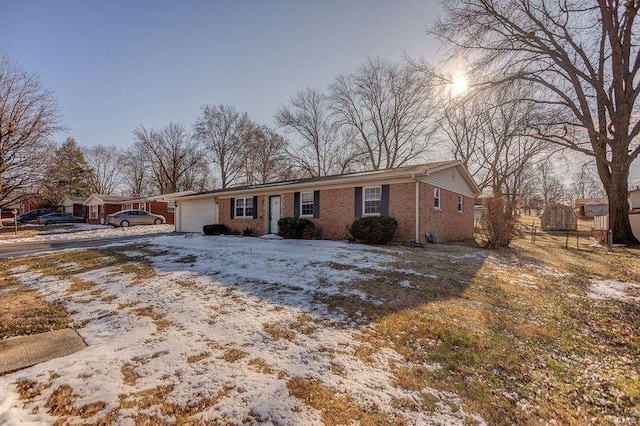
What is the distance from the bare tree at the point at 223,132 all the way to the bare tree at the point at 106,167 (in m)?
19.8

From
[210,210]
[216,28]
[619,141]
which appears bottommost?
[210,210]

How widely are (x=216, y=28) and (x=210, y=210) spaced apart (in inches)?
461

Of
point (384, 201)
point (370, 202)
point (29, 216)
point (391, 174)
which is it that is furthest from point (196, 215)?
point (29, 216)

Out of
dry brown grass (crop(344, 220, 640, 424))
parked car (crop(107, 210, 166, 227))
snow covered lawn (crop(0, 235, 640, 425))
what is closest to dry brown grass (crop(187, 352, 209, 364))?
snow covered lawn (crop(0, 235, 640, 425))

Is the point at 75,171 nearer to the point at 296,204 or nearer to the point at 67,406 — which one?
the point at 296,204

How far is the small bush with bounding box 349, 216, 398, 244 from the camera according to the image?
11.1 metres

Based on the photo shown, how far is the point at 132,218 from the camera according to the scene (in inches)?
1069

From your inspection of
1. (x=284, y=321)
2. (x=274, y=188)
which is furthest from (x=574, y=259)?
(x=274, y=188)

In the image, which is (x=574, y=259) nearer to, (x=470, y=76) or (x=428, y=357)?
(x=470, y=76)

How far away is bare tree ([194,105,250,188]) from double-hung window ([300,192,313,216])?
26191 millimetres

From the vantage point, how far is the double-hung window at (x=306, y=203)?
14648mm

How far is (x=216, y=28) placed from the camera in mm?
10531

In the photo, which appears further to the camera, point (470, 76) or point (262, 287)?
point (470, 76)

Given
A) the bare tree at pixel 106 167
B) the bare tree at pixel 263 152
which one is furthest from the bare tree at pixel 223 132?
the bare tree at pixel 106 167
